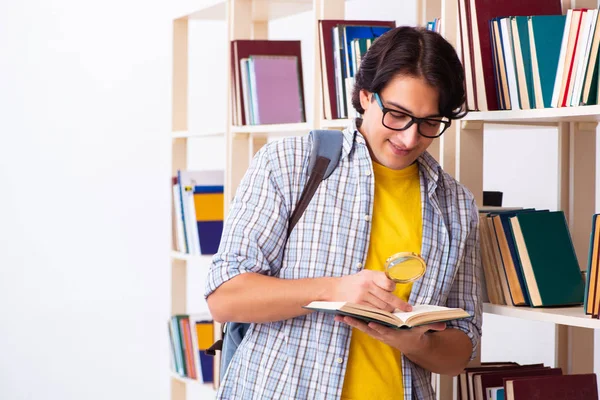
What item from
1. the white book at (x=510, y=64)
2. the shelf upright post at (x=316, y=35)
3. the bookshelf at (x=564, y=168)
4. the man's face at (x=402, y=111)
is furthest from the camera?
the shelf upright post at (x=316, y=35)

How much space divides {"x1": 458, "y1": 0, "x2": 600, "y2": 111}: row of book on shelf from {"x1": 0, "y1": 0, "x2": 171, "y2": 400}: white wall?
10.9 ft

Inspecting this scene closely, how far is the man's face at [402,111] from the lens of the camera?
1.79 meters

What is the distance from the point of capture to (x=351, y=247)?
6.03ft

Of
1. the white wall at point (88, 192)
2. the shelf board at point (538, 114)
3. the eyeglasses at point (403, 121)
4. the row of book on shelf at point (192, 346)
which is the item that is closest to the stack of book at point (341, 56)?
the shelf board at point (538, 114)

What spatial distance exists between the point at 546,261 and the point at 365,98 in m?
0.66

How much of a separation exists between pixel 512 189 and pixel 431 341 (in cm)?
173

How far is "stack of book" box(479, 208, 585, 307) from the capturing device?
214 centimetres

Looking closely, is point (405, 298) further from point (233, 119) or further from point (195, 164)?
point (195, 164)

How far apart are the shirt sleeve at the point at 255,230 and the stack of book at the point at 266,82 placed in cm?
132

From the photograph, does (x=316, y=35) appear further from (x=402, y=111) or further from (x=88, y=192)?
(x=88, y=192)

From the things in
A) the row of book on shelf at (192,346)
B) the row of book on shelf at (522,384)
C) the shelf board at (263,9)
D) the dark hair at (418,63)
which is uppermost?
the shelf board at (263,9)

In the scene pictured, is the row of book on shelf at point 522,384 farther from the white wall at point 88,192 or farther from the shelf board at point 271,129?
the white wall at point 88,192

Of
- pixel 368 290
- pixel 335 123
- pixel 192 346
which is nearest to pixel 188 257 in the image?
pixel 192 346

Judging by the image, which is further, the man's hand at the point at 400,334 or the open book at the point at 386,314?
the man's hand at the point at 400,334
